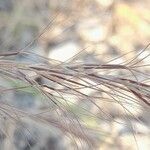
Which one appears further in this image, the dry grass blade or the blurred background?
the blurred background

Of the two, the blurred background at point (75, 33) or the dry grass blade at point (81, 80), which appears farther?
the blurred background at point (75, 33)

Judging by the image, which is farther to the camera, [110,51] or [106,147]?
[110,51]

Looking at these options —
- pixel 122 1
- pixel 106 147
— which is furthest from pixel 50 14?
pixel 106 147

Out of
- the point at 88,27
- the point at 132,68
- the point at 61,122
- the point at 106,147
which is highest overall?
the point at 88,27

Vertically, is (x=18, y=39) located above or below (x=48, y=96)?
above

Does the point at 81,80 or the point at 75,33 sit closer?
the point at 81,80

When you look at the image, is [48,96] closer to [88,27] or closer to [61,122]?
[61,122]

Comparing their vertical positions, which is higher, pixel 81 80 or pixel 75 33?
pixel 75 33

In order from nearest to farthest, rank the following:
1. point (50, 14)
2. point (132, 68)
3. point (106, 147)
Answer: point (132, 68)
point (106, 147)
point (50, 14)
